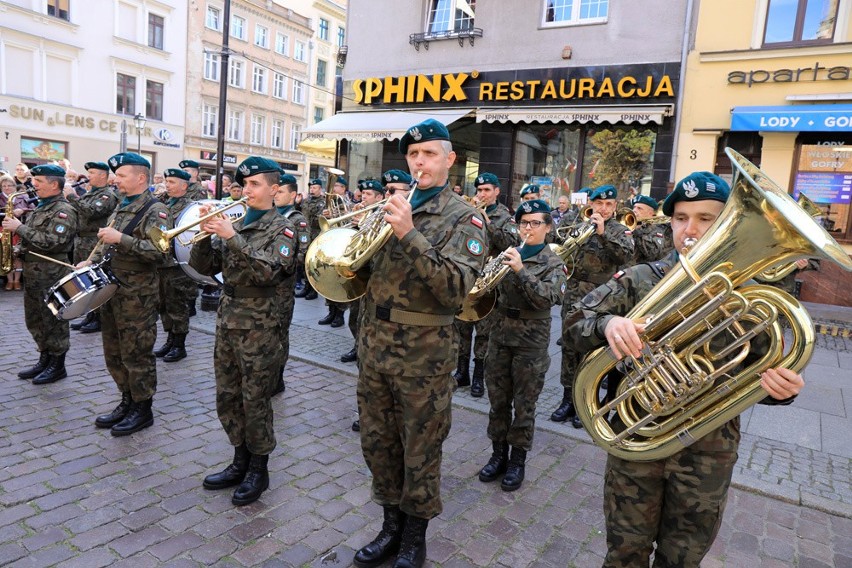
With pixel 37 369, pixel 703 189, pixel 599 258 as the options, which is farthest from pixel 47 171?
pixel 703 189


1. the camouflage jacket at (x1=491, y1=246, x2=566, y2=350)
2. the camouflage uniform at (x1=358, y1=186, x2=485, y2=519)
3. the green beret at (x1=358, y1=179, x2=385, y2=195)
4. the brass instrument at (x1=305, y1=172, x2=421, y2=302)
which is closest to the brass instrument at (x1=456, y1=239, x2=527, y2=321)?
the camouflage jacket at (x1=491, y1=246, x2=566, y2=350)

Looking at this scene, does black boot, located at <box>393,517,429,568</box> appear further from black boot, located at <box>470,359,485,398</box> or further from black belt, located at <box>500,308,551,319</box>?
black boot, located at <box>470,359,485,398</box>

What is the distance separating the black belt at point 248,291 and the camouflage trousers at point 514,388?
1792mm

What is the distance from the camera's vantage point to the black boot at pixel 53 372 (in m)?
5.89

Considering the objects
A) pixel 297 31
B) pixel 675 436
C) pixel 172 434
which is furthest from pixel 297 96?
pixel 675 436

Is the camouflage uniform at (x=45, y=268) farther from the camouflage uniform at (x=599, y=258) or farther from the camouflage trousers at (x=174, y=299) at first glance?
the camouflage uniform at (x=599, y=258)

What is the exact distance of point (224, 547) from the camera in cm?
338

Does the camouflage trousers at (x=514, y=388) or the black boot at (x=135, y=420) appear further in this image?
the black boot at (x=135, y=420)

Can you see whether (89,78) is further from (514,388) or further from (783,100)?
(514,388)

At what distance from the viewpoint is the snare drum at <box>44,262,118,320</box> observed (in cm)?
470

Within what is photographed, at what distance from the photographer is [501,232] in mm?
6980

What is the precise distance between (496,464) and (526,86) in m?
11.2

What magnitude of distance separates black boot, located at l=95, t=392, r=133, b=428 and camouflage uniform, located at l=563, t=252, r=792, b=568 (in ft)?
13.7

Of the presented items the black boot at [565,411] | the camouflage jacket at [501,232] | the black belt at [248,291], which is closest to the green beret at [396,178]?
the camouflage jacket at [501,232]
